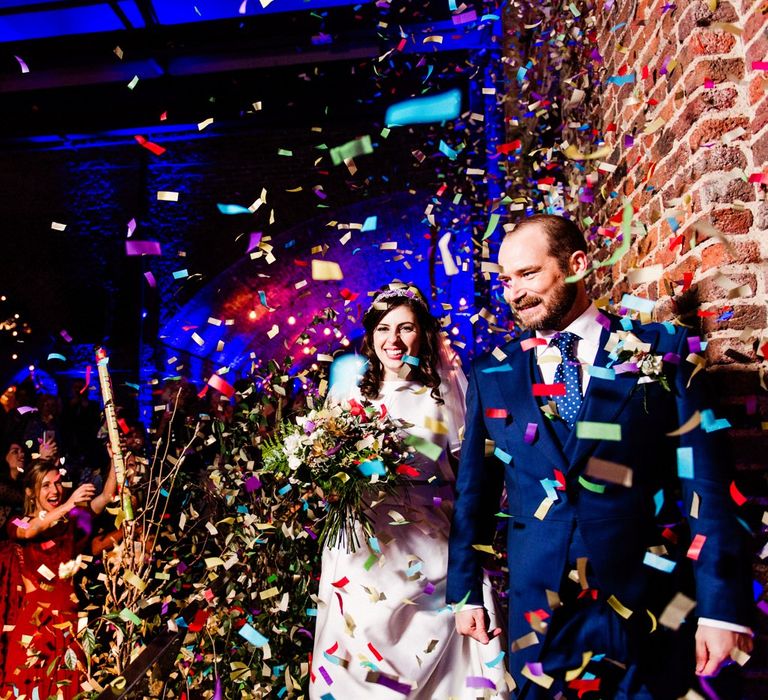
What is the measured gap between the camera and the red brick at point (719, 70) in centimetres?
200

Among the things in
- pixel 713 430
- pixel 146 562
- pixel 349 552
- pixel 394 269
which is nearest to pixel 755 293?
pixel 713 430

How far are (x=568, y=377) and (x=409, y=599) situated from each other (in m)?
1.14

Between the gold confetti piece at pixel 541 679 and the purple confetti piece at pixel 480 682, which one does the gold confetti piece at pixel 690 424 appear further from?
the purple confetti piece at pixel 480 682

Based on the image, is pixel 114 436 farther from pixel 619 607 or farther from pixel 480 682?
pixel 619 607

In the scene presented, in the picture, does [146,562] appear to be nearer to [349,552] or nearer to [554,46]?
[349,552]

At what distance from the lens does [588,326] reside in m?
2.03

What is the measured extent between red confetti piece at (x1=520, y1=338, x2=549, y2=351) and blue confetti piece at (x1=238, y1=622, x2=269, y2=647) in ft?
6.04

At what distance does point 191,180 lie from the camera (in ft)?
23.8

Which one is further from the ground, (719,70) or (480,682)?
(719,70)

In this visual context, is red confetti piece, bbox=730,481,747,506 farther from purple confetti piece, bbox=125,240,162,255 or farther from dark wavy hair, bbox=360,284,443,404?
purple confetti piece, bbox=125,240,162,255

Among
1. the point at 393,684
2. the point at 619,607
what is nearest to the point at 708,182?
the point at 619,607

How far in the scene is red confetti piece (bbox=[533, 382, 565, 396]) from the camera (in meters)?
1.97

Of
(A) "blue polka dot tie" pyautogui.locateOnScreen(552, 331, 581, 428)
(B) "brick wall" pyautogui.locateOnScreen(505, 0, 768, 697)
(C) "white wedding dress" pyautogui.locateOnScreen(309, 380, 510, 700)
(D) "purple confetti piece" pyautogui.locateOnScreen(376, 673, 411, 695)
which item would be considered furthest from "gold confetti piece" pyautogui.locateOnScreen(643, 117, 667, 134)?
(D) "purple confetti piece" pyautogui.locateOnScreen(376, 673, 411, 695)

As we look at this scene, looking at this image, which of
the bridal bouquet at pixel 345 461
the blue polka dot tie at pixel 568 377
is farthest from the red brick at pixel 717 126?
the bridal bouquet at pixel 345 461
